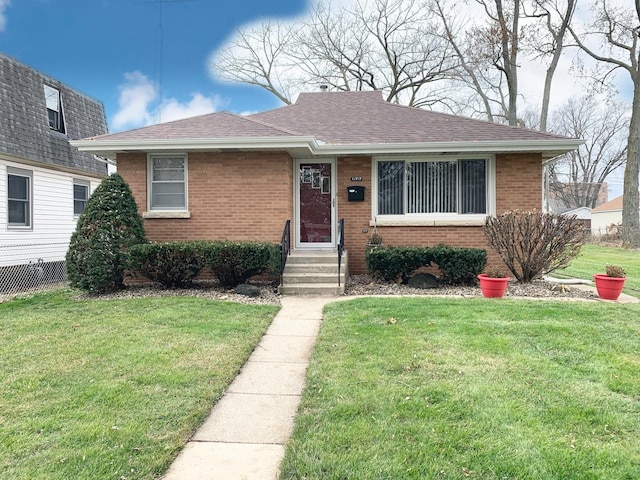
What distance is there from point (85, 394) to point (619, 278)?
26.1ft

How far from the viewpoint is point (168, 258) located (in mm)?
8062

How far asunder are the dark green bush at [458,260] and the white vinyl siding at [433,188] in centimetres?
148

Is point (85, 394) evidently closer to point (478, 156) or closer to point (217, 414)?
point (217, 414)

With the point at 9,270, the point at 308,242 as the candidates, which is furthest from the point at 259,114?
the point at 9,270

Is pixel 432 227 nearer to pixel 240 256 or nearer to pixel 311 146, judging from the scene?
pixel 311 146

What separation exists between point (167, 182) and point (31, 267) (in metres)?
5.00

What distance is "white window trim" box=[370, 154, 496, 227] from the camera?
9734 mm

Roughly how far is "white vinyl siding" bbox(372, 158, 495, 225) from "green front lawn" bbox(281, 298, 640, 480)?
→ 4.53 meters

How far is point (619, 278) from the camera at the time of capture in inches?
291

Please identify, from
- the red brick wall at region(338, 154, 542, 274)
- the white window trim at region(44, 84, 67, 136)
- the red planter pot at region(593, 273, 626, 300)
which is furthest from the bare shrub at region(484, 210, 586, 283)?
the white window trim at region(44, 84, 67, 136)

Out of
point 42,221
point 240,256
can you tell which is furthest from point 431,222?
point 42,221

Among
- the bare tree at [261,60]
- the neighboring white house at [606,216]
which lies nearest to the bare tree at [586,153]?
the neighboring white house at [606,216]

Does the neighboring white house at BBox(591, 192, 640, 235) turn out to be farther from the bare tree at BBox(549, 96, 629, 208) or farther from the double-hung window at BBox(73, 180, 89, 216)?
the double-hung window at BBox(73, 180, 89, 216)

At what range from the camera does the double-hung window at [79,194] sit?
14.1 m
